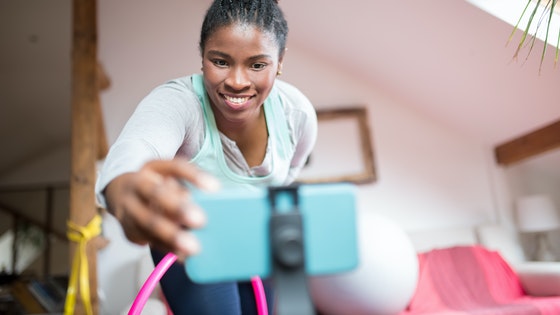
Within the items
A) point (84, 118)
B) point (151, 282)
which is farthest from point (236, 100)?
point (84, 118)

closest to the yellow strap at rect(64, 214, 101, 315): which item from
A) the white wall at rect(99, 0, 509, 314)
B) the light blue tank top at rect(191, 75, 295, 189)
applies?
the light blue tank top at rect(191, 75, 295, 189)

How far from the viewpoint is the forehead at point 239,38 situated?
1.90ft

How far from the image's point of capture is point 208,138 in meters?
0.63

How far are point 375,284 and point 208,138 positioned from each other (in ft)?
3.44

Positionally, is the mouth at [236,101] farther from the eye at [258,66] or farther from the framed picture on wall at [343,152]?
the framed picture on wall at [343,152]

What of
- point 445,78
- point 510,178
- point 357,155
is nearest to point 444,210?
point 510,178

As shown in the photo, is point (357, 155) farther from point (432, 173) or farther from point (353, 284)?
point (353, 284)

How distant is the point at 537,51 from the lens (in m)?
1.07

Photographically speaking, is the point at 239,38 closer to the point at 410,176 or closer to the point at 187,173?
the point at 187,173

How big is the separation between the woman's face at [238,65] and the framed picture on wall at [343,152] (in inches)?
84.8

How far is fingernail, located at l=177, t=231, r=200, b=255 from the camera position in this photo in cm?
31

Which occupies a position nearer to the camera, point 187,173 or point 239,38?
point 187,173

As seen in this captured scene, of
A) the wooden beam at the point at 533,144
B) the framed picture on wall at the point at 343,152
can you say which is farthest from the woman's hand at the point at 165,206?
the framed picture on wall at the point at 343,152

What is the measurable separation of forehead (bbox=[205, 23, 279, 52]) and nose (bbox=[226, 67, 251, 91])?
0.09 ft
